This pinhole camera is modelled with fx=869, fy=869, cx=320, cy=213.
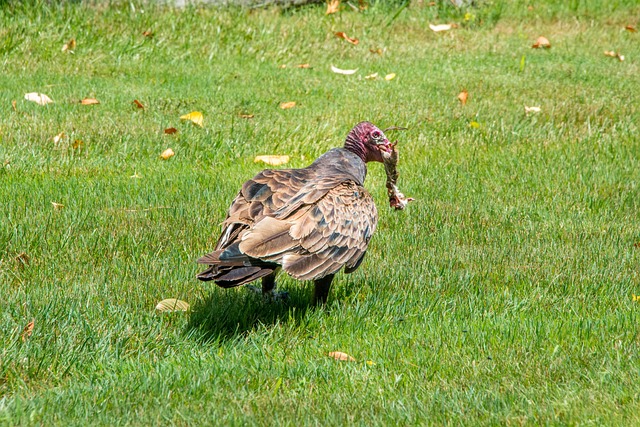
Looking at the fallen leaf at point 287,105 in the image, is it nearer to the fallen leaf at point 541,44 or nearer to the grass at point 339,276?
the grass at point 339,276

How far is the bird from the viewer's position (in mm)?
3891

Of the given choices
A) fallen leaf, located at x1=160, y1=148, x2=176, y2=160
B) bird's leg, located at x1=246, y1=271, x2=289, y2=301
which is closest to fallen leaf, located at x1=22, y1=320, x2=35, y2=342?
bird's leg, located at x1=246, y1=271, x2=289, y2=301

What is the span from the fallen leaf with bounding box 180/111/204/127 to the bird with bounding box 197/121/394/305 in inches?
117

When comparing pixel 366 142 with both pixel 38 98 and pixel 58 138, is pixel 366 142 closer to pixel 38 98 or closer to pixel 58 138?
pixel 58 138

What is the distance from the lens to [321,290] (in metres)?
4.55

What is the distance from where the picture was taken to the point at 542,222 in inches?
236

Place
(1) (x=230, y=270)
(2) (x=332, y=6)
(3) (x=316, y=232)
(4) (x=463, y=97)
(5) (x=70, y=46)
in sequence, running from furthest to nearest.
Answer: (2) (x=332, y=6), (5) (x=70, y=46), (4) (x=463, y=97), (3) (x=316, y=232), (1) (x=230, y=270)

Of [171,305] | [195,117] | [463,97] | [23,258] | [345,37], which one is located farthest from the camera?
[345,37]

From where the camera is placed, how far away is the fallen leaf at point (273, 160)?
6914mm

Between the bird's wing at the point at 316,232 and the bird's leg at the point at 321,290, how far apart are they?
0.17m

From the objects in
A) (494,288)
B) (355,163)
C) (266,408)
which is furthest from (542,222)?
(266,408)

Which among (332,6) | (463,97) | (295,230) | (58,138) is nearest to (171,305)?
(295,230)

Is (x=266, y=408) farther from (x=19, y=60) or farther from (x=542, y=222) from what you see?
(x=19, y=60)

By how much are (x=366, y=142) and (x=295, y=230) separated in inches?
47.3
